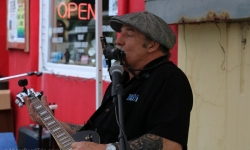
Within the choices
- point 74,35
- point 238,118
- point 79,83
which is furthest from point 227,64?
point 74,35

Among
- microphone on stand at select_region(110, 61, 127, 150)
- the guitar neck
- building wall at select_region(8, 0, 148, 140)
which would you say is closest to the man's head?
microphone on stand at select_region(110, 61, 127, 150)

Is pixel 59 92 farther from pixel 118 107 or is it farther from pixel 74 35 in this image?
pixel 118 107

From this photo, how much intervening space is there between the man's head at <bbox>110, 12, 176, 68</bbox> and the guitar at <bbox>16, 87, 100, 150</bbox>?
511mm

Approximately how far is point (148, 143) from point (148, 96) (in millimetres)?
279

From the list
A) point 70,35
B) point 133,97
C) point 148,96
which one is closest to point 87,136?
point 133,97

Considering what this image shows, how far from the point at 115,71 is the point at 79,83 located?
11.8ft

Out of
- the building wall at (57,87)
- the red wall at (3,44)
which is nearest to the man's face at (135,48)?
the building wall at (57,87)

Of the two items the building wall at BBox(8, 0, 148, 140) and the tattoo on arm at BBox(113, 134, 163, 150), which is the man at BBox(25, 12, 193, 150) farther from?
the building wall at BBox(8, 0, 148, 140)

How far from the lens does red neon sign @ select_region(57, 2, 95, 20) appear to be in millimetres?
5949

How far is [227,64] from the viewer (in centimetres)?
359

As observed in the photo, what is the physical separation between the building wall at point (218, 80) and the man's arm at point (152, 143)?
51.3 inches

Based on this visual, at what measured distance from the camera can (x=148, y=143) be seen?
2303 mm

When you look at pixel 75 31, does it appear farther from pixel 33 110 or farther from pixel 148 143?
pixel 148 143

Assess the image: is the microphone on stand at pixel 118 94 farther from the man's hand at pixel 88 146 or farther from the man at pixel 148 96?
the man's hand at pixel 88 146
